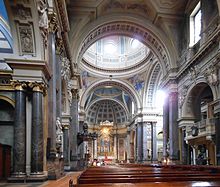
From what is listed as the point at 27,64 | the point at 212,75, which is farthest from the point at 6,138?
the point at 212,75

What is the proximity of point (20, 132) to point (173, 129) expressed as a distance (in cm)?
1291

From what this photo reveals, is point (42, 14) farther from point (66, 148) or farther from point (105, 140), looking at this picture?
point (105, 140)

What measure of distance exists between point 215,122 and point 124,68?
20210 millimetres

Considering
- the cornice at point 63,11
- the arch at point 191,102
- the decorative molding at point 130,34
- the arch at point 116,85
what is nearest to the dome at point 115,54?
the arch at point 116,85

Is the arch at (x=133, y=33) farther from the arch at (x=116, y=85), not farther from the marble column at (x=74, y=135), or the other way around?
the arch at (x=116, y=85)

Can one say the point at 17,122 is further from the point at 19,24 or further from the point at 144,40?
the point at 144,40

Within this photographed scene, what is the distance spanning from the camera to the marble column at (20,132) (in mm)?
9641

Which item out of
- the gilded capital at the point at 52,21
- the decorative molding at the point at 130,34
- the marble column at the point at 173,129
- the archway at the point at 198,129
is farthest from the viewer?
Result: the decorative molding at the point at 130,34

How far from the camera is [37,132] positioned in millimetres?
9742

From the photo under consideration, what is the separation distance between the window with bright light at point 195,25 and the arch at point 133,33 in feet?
7.02

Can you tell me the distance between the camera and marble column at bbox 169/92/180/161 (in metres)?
20.4

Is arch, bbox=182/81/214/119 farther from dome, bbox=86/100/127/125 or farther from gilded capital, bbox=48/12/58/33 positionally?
dome, bbox=86/100/127/125

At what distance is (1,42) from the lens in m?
14.1

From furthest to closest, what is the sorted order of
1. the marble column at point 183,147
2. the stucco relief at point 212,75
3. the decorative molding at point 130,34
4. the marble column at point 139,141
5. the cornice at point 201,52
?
the marble column at point 139,141, the decorative molding at point 130,34, the marble column at point 183,147, the stucco relief at point 212,75, the cornice at point 201,52
